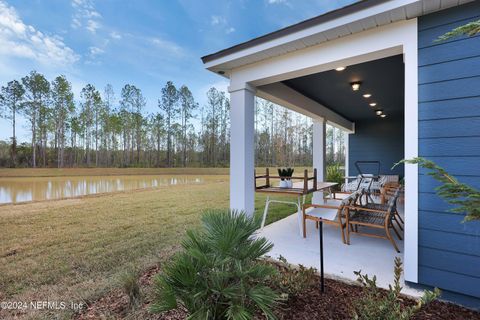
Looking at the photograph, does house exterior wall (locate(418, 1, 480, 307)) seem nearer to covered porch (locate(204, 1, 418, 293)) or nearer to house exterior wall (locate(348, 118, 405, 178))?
covered porch (locate(204, 1, 418, 293))

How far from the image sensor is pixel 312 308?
6.05 feet

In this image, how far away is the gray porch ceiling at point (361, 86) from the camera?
3592 millimetres

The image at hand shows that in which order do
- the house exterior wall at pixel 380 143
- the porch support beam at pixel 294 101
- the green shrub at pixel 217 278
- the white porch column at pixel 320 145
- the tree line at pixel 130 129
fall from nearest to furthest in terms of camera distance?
1. the green shrub at pixel 217 278
2. the porch support beam at pixel 294 101
3. the white porch column at pixel 320 145
4. the house exterior wall at pixel 380 143
5. the tree line at pixel 130 129

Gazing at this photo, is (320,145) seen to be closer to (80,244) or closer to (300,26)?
(300,26)

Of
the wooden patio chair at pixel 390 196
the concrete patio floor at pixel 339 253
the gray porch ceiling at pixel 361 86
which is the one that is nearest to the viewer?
the concrete patio floor at pixel 339 253

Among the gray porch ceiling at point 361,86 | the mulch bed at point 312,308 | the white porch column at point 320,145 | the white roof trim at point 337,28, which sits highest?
the gray porch ceiling at point 361,86

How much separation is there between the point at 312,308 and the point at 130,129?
28.4m

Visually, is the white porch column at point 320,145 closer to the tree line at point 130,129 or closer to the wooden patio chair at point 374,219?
the wooden patio chair at point 374,219

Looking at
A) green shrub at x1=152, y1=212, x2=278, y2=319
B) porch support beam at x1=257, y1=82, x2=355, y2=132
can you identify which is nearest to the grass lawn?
green shrub at x1=152, y1=212, x2=278, y2=319

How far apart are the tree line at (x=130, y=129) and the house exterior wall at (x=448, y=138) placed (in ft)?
71.9

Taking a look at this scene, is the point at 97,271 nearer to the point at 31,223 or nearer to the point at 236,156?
the point at 236,156

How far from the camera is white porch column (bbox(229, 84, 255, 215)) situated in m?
3.33

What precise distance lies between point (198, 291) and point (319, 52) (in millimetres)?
2674

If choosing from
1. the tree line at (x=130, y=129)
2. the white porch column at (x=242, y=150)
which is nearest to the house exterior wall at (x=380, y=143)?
the white porch column at (x=242, y=150)
